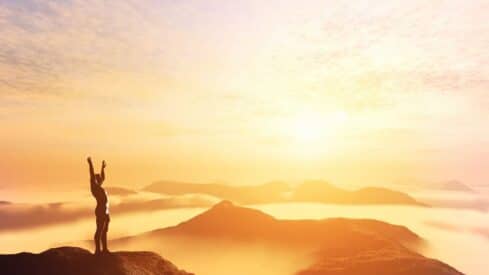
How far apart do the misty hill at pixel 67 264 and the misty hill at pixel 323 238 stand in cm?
6584

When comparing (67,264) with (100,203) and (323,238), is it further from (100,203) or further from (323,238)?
(323,238)

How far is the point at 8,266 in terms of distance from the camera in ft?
75.7

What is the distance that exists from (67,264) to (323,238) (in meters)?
114

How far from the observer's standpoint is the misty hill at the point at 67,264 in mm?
22828

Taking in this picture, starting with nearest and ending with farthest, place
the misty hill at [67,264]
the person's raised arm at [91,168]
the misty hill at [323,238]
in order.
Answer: the person's raised arm at [91,168], the misty hill at [67,264], the misty hill at [323,238]

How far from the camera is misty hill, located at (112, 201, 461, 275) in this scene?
87.8 meters

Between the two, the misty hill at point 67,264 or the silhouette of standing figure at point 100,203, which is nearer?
the silhouette of standing figure at point 100,203

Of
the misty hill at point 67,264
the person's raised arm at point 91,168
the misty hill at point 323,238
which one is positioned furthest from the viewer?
the misty hill at point 323,238

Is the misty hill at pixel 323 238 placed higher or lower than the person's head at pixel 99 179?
lower

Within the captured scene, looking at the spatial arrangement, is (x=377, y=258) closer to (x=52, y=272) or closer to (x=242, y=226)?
(x=242, y=226)

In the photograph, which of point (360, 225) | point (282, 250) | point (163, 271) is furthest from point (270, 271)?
point (163, 271)

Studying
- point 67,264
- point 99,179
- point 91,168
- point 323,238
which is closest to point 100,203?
point 99,179

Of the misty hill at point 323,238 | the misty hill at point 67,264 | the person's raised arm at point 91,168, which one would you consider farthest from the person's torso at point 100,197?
the misty hill at point 323,238

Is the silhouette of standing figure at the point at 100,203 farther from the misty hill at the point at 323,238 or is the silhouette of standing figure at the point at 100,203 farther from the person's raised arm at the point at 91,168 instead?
the misty hill at the point at 323,238
